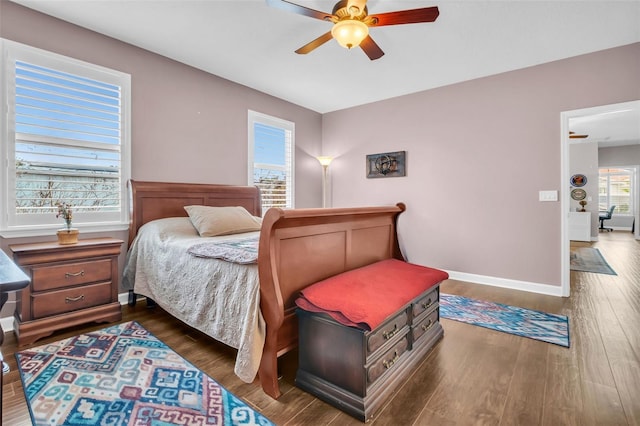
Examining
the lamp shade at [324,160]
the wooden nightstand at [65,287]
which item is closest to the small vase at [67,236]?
the wooden nightstand at [65,287]

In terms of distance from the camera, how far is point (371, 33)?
9.88ft

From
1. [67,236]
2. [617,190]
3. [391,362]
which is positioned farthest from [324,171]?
[617,190]

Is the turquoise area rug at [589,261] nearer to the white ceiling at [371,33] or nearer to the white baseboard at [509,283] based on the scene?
the white baseboard at [509,283]

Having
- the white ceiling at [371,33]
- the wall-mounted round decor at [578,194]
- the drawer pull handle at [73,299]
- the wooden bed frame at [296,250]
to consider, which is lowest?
the drawer pull handle at [73,299]

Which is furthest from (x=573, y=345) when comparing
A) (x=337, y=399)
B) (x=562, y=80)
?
(x=562, y=80)

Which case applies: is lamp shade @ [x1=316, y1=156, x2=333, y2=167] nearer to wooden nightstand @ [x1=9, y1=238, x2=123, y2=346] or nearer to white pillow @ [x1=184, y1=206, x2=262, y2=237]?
white pillow @ [x1=184, y1=206, x2=262, y2=237]

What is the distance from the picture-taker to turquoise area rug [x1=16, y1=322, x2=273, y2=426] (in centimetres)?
158

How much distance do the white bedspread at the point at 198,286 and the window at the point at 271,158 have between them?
5.35 feet

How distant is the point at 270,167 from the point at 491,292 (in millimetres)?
3429

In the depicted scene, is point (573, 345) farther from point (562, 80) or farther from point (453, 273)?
point (562, 80)

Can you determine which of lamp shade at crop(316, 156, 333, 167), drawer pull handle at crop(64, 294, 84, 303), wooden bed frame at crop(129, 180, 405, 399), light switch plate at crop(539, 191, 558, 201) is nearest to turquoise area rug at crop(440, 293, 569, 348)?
wooden bed frame at crop(129, 180, 405, 399)

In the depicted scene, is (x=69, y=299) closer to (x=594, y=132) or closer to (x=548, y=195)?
(x=548, y=195)

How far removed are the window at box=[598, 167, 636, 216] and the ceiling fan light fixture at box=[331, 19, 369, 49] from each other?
11714 mm

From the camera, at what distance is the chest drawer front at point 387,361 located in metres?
1.65
